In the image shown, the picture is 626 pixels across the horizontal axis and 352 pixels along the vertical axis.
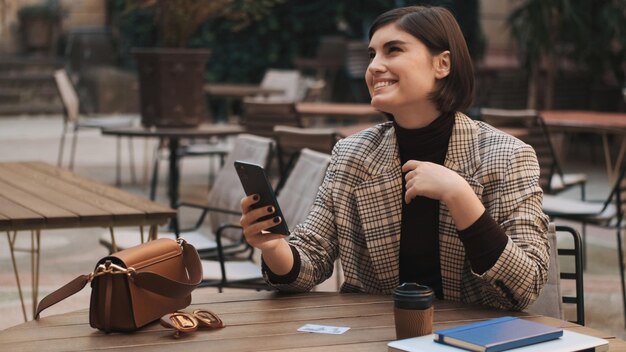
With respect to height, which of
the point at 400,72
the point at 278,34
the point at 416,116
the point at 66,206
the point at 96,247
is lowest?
the point at 96,247

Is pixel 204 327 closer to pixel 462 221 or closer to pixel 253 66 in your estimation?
pixel 462 221

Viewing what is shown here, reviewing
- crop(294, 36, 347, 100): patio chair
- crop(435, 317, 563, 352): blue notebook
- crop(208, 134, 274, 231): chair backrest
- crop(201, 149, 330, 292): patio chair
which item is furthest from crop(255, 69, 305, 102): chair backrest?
crop(435, 317, 563, 352): blue notebook

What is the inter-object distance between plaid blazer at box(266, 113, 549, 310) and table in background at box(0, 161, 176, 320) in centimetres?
146

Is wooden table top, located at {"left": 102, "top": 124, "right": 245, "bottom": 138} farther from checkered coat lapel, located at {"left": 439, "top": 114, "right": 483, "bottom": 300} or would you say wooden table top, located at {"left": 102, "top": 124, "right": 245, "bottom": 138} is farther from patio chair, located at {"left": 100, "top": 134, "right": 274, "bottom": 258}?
checkered coat lapel, located at {"left": 439, "top": 114, "right": 483, "bottom": 300}

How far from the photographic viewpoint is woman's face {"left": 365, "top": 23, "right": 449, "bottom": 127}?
289 centimetres

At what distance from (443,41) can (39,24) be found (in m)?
18.8

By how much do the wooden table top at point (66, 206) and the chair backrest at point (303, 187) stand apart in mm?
584

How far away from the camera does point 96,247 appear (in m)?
8.10

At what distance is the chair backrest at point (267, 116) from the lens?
376 inches

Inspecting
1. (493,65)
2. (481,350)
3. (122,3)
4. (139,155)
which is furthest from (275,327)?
(122,3)

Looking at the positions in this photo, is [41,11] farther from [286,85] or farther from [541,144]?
[541,144]

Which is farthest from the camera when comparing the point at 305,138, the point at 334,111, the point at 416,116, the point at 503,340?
the point at 334,111

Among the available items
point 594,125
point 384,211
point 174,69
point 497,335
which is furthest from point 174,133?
point 497,335

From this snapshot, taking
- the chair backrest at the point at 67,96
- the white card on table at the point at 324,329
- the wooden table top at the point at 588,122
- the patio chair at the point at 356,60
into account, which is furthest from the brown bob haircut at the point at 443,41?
the patio chair at the point at 356,60
